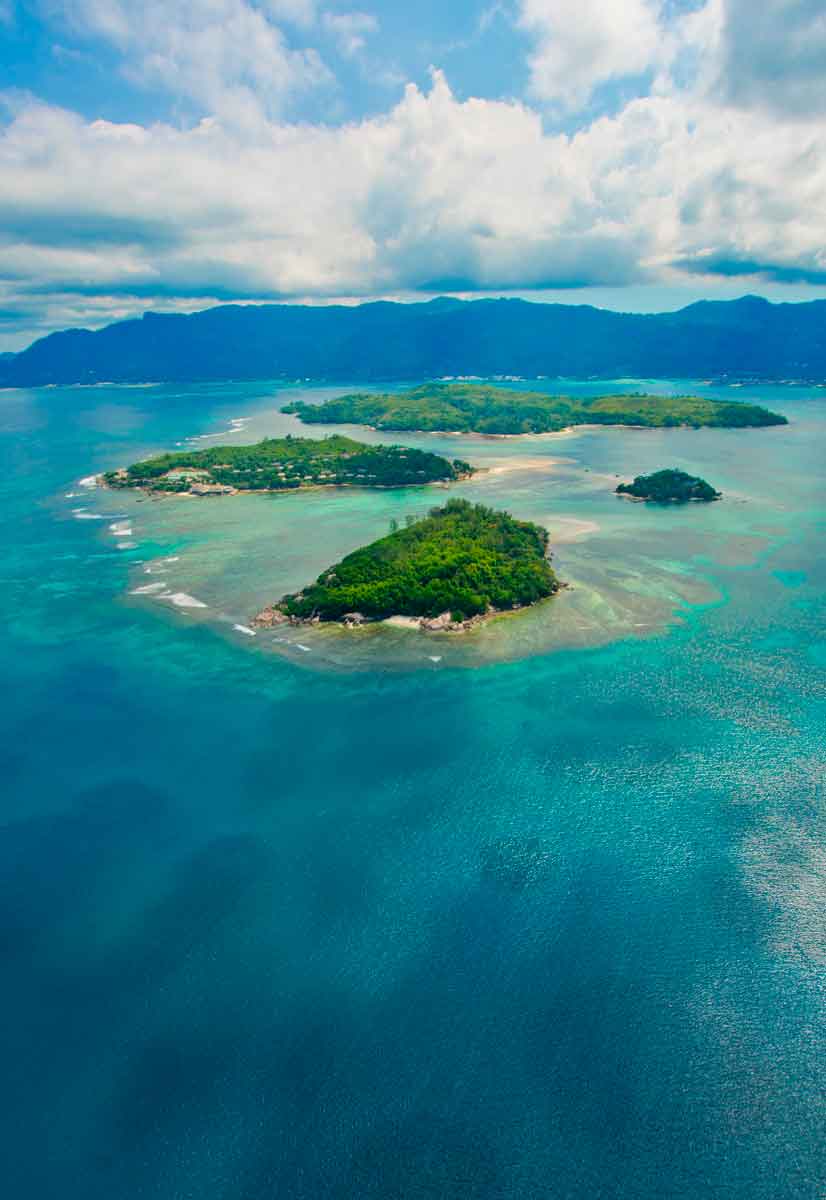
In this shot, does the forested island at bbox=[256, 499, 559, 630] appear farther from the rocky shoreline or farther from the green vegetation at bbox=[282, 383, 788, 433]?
the green vegetation at bbox=[282, 383, 788, 433]

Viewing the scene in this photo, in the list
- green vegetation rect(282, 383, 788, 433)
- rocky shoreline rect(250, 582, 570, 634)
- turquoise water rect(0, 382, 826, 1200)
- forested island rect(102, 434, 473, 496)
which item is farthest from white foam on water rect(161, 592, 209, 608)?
green vegetation rect(282, 383, 788, 433)

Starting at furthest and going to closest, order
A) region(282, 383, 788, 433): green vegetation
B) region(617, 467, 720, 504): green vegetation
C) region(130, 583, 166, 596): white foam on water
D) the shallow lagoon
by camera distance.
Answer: region(282, 383, 788, 433): green vegetation → region(617, 467, 720, 504): green vegetation → region(130, 583, 166, 596): white foam on water → the shallow lagoon

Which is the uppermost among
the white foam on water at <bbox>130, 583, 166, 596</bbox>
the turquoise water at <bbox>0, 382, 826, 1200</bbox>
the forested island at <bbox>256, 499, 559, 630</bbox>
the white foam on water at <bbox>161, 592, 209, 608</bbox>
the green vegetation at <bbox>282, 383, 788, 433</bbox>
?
the green vegetation at <bbox>282, 383, 788, 433</bbox>

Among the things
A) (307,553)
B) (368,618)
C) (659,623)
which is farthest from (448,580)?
(307,553)

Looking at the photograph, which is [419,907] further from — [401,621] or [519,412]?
[519,412]

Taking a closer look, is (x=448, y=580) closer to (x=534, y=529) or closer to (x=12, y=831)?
(x=534, y=529)

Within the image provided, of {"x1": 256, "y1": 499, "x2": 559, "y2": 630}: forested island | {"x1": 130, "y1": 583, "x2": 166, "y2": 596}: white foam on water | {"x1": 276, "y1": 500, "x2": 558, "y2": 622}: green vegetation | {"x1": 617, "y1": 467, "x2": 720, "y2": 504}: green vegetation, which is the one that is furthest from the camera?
{"x1": 617, "y1": 467, "x2": 720, "y2": 504}: green vegetation

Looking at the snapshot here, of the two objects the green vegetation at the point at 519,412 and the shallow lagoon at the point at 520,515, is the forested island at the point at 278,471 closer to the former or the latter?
the shallow lagoon at the point at 520,515

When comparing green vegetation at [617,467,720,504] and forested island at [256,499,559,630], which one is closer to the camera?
forested island at [256,499,559,630]
